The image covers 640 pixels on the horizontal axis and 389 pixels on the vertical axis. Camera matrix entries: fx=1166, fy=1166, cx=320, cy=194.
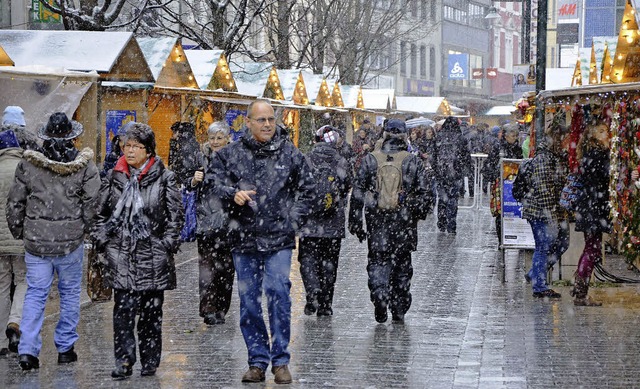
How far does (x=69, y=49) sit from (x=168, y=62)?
3.57 metres

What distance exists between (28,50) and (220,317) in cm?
859

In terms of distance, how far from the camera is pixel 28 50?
57.0 ft

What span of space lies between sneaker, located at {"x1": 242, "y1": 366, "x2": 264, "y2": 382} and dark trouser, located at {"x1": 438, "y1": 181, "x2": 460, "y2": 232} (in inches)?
487

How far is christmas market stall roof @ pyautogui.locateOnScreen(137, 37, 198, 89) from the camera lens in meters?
20.2

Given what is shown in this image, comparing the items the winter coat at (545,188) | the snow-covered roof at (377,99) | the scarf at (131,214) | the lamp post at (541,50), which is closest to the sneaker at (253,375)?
the scarf at (131,214)

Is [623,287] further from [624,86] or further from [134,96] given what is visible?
[134,96]

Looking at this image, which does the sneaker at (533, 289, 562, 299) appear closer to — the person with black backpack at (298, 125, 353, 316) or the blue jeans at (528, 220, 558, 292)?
the blue jeans at (528, 220, 558, 292)

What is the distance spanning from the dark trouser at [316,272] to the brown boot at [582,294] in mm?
2442

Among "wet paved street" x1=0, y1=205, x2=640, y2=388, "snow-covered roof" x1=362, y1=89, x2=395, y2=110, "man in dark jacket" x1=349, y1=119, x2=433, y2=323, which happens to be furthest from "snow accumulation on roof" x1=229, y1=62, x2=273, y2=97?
"man in dark jacket" x1=349, y1=119, x2=433, y2=323

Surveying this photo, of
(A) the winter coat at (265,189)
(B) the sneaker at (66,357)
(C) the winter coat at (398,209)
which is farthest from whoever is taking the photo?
(C) the winter coat at (398,209)

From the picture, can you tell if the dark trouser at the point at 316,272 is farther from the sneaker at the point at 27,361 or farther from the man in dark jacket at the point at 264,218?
the sneaker at the point at 27,361

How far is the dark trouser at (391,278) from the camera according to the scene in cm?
1017

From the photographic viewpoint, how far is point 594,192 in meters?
11.0

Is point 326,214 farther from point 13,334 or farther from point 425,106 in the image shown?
point 425,106
